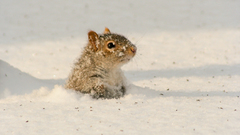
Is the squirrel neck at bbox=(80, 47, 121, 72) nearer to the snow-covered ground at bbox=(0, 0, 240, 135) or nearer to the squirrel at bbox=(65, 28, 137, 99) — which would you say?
the squirrel at bbox=(65, 28, 137, 99)

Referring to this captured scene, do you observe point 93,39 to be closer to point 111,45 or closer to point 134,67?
point 111,45

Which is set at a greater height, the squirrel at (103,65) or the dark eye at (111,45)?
the dark eye at (111,45)

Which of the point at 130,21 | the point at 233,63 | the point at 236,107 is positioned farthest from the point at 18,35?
the point at 236,107

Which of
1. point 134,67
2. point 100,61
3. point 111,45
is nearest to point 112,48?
point 111,45

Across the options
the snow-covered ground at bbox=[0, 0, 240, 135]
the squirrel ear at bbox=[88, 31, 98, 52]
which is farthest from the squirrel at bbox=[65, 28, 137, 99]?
the snow-covered ground at bbox=[0, 0, 240, 135]

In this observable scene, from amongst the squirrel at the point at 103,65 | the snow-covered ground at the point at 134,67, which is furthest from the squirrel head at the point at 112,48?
the snow-covered ground at the point at 134,67

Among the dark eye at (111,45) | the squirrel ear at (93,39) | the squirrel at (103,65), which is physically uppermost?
the squirrel ear at (93,39)

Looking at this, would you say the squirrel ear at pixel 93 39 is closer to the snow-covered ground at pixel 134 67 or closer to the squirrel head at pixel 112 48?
the squirrel head at pixel 112 48
